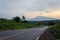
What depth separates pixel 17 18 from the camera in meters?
123
